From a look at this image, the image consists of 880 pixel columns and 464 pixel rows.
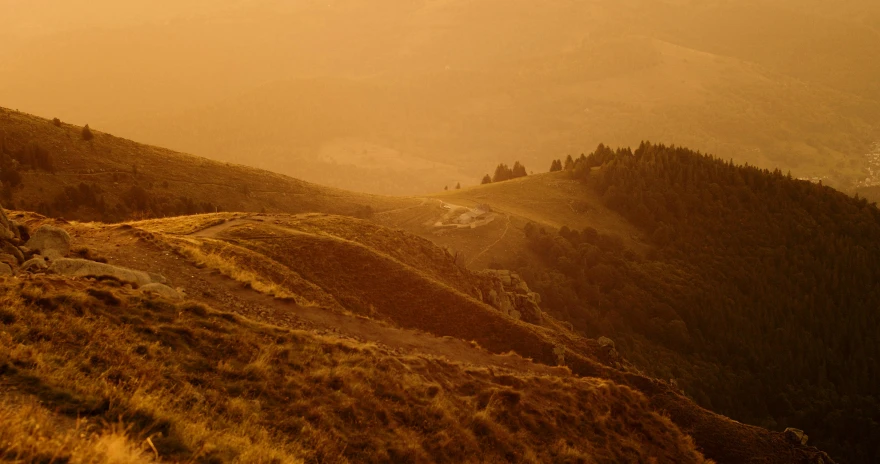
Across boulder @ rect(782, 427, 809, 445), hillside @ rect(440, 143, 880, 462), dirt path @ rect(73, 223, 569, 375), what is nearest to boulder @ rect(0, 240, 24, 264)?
dirt path @ rect(73, 223, 569, 375)

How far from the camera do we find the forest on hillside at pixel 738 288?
51625 mm

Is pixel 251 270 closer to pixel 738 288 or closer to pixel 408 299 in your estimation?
pixel 408 299

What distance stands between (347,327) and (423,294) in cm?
638

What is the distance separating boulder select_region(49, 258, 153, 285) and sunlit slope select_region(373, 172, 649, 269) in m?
32.4

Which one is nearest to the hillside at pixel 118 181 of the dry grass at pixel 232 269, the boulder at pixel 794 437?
A: the dry grass at pixel 232 269

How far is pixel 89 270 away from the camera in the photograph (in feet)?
47.9

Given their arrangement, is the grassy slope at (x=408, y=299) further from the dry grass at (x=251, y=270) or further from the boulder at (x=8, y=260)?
the boulder at (x=8, y=260)

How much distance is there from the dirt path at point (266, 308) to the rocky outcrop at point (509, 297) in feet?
32.8

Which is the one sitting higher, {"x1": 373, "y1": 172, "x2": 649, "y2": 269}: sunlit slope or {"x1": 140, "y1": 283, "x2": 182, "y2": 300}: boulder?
{"x1": 373, "y1": 172, "x2": 649, "y2": 269}: sunlit slope

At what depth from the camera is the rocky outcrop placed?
101 feet

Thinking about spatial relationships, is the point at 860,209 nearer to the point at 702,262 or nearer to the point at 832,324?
the point at 832,324

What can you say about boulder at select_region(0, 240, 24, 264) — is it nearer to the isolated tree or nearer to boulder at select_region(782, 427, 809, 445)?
boulder at select_region(782, 427, 809, 445)

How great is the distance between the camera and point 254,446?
866 centimetres

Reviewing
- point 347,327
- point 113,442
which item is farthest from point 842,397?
point 113,442
